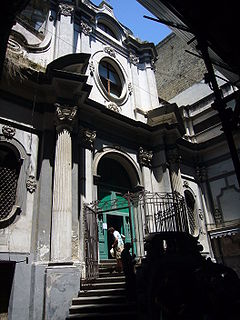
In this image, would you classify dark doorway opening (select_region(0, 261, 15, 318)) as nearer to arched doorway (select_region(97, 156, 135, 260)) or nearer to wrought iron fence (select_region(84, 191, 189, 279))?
wrought iron fence (select_region(84, 191, 189, 279))

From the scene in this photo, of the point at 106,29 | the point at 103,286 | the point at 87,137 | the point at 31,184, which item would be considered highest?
the point at 106,29

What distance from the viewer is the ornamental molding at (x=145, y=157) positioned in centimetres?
1202

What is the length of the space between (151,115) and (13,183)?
7368mm

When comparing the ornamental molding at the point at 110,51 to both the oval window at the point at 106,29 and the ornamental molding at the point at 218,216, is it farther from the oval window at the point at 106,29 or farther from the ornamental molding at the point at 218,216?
the ornamental molding at the point at 218,216

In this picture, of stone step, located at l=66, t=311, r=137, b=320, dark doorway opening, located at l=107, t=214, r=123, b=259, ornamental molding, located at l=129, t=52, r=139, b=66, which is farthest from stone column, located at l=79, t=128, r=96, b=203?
ornamental molding, located at l=129, t=52, r=139, b=66

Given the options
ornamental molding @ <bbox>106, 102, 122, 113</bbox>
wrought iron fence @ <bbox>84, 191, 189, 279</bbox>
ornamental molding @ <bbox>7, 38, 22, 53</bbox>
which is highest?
ornamental molding @ <bbox>7, 38, 22, 53</bbox>

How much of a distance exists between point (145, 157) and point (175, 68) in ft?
39.5

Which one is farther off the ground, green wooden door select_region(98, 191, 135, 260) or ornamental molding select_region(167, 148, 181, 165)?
ornamental molding select_region(167, 148, 181, 165)

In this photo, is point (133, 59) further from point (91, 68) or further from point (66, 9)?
point (66, 9)

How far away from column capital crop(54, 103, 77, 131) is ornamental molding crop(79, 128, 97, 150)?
40.6 inches

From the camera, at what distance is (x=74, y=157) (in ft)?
30.5

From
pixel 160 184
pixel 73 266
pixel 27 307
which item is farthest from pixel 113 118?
pixel 27 307

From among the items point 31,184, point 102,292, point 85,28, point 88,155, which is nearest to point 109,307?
point 102,292

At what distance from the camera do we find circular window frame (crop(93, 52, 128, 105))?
11.9 meters
